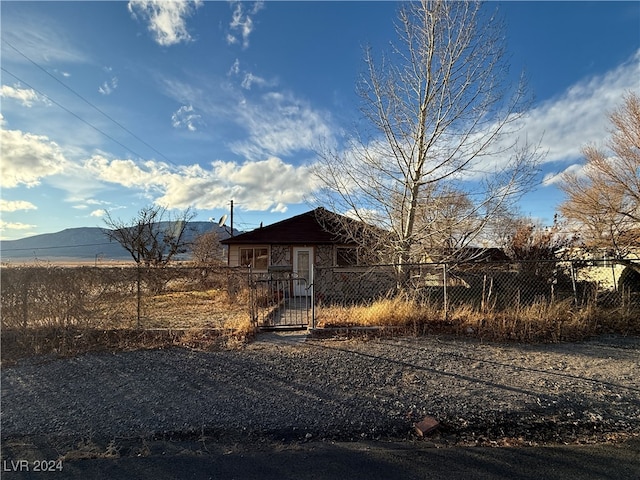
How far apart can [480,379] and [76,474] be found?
4571mm

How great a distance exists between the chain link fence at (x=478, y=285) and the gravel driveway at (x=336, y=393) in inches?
81.8

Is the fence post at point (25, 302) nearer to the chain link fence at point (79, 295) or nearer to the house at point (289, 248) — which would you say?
the chain link fence at point (79, 295)

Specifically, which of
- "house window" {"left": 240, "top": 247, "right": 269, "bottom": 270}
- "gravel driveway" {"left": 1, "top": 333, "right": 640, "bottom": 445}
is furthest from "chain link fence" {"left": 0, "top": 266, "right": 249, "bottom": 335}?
"house window" {"left": 240, "top": 247, "right": 269, "bottom": 270}

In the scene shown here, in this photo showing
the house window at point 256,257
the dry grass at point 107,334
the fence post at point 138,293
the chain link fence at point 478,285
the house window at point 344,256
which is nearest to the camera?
the dry grass at point 107,334

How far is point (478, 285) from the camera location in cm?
970

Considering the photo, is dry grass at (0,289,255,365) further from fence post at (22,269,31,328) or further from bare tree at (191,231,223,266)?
bare tree at (191,231,223,266)

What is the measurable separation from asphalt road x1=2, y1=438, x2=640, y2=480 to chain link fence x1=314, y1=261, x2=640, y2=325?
431 centimetres

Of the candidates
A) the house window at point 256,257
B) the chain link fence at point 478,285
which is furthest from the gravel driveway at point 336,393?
the house window at point 256,257

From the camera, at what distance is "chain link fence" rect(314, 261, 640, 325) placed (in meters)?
7.77

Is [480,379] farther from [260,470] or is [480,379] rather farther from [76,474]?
[76,474]

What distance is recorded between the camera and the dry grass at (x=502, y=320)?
6.27 meters

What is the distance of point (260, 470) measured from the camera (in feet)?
8.87

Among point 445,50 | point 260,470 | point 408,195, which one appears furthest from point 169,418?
point 445,50

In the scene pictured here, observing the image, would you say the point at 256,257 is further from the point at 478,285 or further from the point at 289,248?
the point at 478,285
